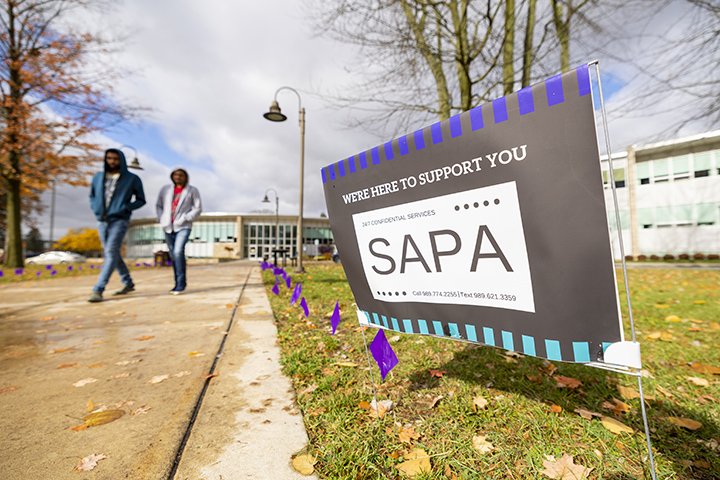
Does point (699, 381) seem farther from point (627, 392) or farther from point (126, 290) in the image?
point (126, 290)

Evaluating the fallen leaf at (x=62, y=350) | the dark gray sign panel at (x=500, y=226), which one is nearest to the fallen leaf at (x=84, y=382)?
the fallen leaf at (x=62, y=350)

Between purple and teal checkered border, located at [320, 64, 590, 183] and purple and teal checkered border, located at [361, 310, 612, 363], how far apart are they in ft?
Answer: 2.53

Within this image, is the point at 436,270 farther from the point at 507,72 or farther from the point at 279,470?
the point at 507,72

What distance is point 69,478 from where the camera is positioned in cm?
110

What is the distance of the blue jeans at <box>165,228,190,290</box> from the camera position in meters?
4.98

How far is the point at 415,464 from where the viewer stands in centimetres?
120

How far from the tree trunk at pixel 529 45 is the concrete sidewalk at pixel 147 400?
21.3 ft

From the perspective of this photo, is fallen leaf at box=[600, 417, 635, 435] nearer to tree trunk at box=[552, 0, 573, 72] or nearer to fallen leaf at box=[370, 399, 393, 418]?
fallen leaf at box=[370, 399, 393, 418]

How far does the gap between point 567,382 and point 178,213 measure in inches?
206

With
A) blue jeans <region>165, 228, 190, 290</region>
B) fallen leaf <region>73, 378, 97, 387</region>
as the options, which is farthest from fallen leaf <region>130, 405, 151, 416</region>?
blue jeans <region>165, 228, 190, 290</region>

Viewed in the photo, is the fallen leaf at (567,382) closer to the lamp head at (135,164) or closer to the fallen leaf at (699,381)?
the fallen leaf at (699,381)

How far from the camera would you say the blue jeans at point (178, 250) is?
498cm

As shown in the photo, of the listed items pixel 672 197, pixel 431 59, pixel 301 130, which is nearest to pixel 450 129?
pixel 431 59

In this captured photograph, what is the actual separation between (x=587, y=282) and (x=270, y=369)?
1779 millimetres
